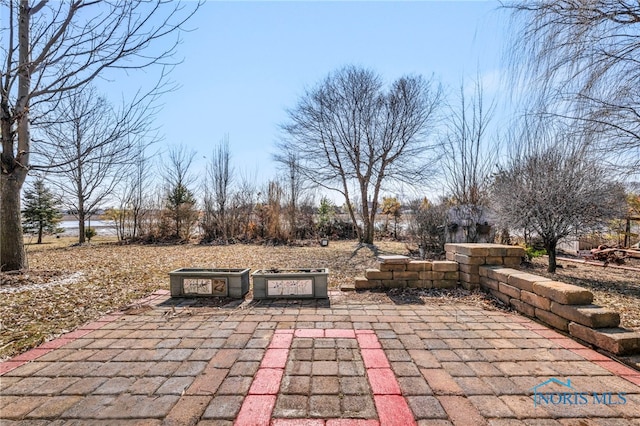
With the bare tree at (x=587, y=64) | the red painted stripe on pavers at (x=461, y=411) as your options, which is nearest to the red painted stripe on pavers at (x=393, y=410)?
the red painted stripe on pavers at (x=461, y=411)

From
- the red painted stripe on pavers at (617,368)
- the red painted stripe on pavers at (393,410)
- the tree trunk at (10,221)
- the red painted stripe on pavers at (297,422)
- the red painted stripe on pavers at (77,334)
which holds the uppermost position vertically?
the tree trunk at (10,221)

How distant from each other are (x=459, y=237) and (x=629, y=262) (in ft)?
12.8

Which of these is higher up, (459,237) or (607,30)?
(607,30)

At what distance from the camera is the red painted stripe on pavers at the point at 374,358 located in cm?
232

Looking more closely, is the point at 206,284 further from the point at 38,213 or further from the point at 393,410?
the point at 38,213

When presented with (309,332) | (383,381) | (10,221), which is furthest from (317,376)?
(10,221)

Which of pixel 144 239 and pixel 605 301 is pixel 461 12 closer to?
pixel 605 301

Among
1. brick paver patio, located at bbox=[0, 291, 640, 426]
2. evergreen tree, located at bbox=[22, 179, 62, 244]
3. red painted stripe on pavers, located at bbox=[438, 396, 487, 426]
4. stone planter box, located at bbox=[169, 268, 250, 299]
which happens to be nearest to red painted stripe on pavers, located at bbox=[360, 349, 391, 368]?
brick paver patio, located at bbox=[0, 291, 640, 426]

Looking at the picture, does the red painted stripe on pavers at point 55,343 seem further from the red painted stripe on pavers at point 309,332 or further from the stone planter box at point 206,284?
the red painted stripe on pavers at point 309,332

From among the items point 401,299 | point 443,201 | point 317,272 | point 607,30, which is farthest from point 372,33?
point 443,201

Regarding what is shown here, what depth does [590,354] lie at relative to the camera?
2.50 m

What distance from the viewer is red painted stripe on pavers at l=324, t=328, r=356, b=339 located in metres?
2.89

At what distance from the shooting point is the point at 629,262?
728 cm

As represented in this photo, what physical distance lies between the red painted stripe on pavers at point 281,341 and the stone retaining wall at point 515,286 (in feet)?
6.69
